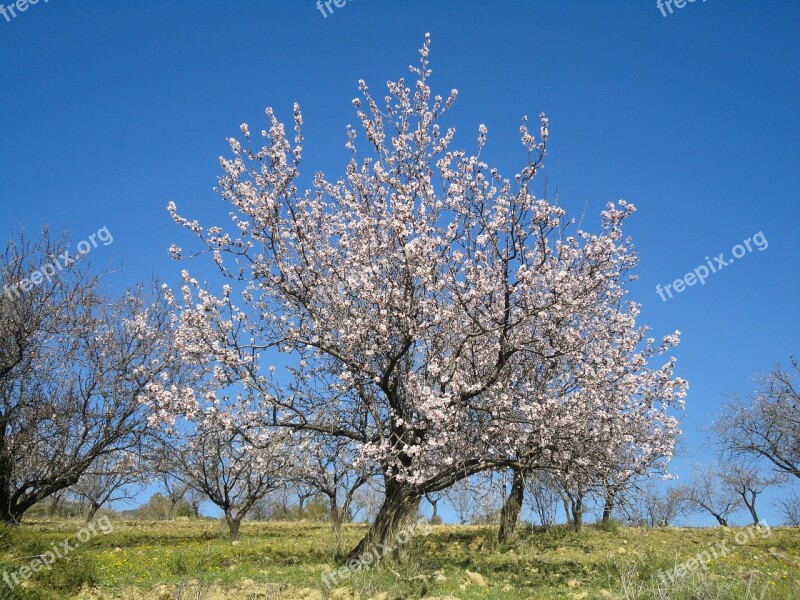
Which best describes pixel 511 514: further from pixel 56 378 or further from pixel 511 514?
pixel 56 378

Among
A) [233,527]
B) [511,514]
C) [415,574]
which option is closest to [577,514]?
[511,514]

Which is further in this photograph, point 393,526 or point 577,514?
point 577,514

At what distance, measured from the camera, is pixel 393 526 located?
12523 mm

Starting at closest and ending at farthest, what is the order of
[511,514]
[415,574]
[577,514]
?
1. [415,574]
2. [511,514]
3. [577,514]

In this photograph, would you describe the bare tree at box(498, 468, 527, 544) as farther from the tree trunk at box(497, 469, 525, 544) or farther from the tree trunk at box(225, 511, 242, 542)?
the tree trunk at box(225, 511, 242, 542)

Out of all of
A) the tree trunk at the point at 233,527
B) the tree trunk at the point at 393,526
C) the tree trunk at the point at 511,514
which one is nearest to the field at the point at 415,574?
the tree trunk at the point at 393,526

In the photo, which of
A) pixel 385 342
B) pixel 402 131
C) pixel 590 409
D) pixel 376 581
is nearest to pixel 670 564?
pixel 590 409

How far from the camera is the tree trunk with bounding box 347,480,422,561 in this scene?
12464 mm

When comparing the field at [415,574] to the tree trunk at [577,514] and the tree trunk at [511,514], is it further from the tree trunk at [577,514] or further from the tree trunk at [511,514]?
the tree trunk at [577,514]

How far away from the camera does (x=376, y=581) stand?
1037cm

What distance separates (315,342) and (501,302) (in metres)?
3.78

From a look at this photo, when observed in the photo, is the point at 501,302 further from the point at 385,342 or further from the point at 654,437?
the point at 654,437

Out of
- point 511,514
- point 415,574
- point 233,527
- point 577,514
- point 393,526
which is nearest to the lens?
point 415,574

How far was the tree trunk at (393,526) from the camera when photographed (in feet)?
40.9
